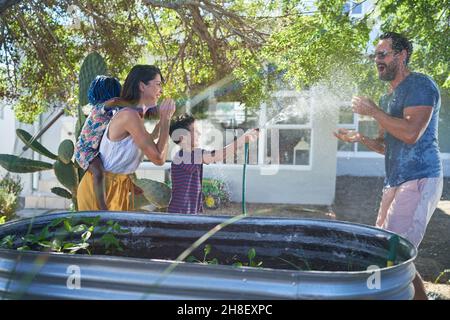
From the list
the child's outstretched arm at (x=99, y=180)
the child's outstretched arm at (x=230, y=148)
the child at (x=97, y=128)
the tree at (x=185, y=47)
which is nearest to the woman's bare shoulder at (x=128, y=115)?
the child at (x=97, y=128)

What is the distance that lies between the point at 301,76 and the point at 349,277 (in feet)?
12.1

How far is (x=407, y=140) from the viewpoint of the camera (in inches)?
112

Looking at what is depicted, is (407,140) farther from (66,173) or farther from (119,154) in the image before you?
(66,173)

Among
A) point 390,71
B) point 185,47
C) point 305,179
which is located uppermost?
point 185,47

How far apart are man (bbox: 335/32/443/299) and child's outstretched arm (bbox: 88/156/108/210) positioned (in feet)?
4.68

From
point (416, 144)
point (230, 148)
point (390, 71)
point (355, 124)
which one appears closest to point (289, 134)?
point (355, 124)

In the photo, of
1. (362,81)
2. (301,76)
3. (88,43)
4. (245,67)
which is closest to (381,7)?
(301,76)

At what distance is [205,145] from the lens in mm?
9586

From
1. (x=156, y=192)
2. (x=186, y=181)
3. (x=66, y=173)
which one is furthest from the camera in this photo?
(x=66, y=173)

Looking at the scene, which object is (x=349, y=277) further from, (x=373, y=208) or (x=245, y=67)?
(x=373, y=208)

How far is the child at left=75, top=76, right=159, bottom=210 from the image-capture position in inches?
113

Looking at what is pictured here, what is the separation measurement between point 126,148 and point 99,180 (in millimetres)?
223

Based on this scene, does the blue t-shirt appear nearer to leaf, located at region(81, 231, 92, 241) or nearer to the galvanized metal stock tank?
the galvanized metal stock tank

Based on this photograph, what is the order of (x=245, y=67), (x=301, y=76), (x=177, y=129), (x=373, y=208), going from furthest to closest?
(x=373, y=208) → (x=245, y=67) → (x=301, y=76) → (x=177, y=129)
